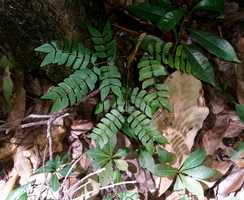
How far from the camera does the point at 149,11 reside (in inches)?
50.4

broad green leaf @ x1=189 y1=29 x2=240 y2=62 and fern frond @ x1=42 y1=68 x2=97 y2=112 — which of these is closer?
fern frond @ x1=42 y1=68 x2=97 y2=112

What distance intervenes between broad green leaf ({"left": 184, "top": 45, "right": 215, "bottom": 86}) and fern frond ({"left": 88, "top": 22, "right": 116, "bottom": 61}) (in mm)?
240

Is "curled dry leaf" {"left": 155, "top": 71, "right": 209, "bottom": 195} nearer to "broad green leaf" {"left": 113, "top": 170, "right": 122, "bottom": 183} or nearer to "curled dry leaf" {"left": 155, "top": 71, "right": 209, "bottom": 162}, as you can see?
"curled dry leaf" {"left": 155, "top": 71, "right": 209, "bottom": 162}

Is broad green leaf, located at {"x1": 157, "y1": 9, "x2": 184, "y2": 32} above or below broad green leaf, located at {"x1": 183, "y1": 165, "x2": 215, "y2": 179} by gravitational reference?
above

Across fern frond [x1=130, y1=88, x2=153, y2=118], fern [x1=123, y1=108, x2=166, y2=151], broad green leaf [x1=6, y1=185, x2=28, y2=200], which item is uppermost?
fern frond [x1=130, y1=88, x2=153, y2=118]

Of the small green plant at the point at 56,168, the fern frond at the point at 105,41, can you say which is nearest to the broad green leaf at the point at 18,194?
the small green plant at the point at 56,168

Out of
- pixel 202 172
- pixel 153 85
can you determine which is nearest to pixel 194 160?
pixel 202 172

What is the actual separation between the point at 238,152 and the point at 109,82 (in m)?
0.47

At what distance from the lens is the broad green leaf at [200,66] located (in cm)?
126

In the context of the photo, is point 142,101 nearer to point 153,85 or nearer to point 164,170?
point 153,85

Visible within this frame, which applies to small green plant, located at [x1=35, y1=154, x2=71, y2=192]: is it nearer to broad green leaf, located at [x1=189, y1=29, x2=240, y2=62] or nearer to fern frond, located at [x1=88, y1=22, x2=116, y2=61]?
fern frond, located at [x1=88, y1=22, x2=116, y2=61]

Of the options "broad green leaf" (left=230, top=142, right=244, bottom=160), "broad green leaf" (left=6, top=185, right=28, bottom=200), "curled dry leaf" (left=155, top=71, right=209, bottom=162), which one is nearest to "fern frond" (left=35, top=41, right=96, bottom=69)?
"curled dry leaf" (left=155, top=71, right=209, bottom=162)

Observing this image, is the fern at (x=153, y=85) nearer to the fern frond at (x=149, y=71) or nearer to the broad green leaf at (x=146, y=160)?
the fern frond at (x=149, y=71)

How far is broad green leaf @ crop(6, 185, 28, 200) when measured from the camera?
1.23m
